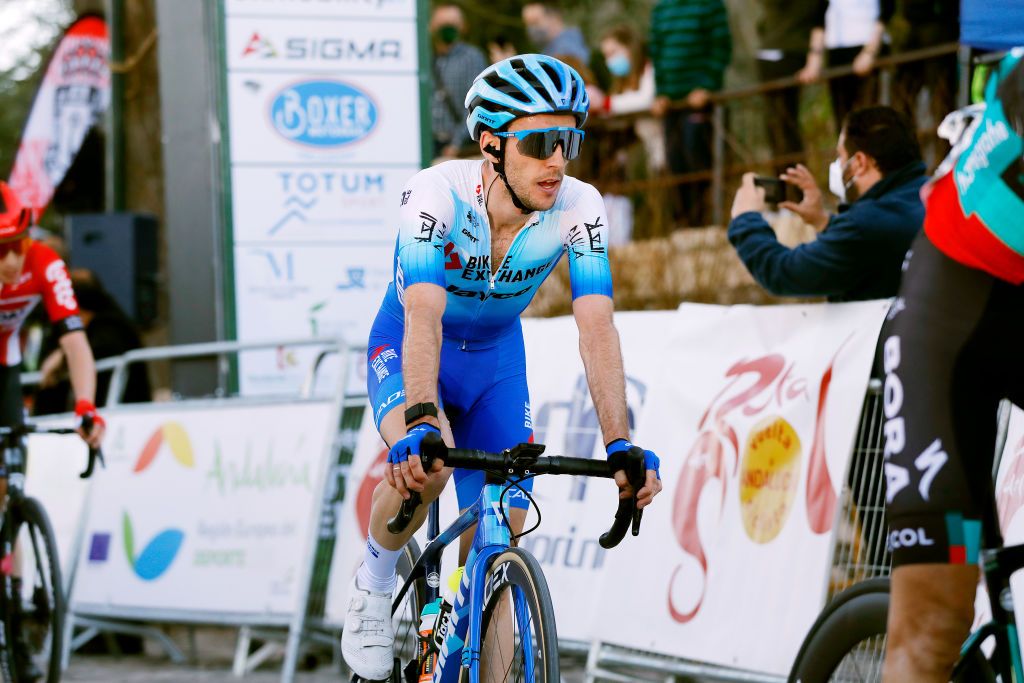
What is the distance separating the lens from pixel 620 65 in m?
12.9

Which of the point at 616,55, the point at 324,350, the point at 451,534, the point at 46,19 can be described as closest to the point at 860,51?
the point at 616,55

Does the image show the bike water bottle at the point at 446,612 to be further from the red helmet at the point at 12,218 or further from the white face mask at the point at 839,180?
the red helmet at the point at 12,218

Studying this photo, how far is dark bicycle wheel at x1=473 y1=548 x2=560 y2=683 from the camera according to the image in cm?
439

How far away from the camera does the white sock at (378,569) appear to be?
5.59 meters

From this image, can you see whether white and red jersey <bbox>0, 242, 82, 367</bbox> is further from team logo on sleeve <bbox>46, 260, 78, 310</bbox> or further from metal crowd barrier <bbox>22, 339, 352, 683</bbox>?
metal crowd barrier <bbox>22, 339, 352, 683</bbox>

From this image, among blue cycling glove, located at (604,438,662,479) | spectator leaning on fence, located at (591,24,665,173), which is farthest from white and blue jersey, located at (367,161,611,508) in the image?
spectator leaning on fence, located at (591,24,665,173)

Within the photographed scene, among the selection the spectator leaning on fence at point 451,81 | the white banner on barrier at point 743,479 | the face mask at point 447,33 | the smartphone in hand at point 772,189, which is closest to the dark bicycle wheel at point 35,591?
the white banner on barrier at point 743,479

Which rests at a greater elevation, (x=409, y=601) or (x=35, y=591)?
(x=409, y=601)

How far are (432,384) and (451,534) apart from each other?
855 mm

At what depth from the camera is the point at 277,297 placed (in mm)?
10844

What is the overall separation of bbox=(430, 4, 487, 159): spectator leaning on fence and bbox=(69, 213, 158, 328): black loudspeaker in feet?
8.31

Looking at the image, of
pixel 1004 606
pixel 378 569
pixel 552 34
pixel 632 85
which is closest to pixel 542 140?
pixel 378 569

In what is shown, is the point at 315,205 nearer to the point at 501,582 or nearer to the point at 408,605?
the point at 408,605

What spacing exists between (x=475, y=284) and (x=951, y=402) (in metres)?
2.14
